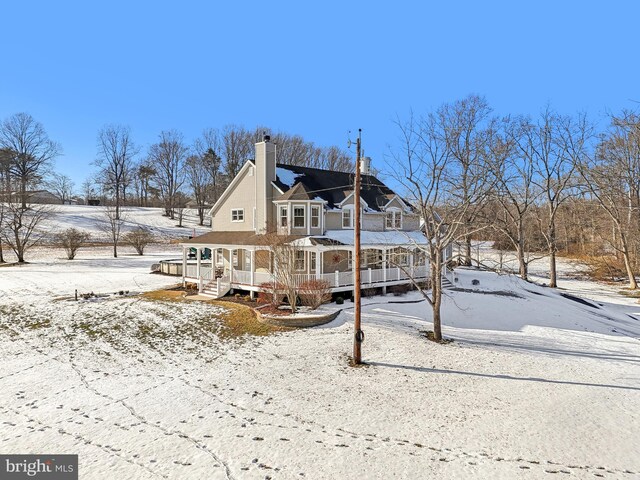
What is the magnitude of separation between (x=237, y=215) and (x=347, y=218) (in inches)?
278

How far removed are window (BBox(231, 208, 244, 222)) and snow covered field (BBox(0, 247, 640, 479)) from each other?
7223mm

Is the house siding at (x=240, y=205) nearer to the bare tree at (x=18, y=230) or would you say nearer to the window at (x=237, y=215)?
the window at (x=237, y=215)

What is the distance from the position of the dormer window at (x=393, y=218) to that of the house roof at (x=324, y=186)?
0.78 m

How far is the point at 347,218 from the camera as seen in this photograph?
22719 mm

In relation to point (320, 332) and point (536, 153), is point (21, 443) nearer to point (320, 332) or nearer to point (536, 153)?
point (320, 332)

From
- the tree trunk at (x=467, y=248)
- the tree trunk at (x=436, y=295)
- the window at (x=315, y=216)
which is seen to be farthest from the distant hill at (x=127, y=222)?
the tree trunk at (x=436, y=295)

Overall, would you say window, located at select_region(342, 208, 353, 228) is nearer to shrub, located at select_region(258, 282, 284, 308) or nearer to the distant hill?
shrub, located at select_region(258, 282, 284, 308)

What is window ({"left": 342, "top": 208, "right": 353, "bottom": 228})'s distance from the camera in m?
22.5

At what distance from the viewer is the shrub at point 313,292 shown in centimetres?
1742

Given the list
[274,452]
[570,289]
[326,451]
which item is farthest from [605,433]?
[570,289]

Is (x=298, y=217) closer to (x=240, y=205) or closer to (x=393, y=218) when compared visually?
(x=240, y=205)

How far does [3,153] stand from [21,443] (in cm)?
6296

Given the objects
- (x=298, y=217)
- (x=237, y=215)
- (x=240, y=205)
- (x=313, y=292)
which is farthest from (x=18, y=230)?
(x=313, y=292)

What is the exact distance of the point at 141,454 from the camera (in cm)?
667
